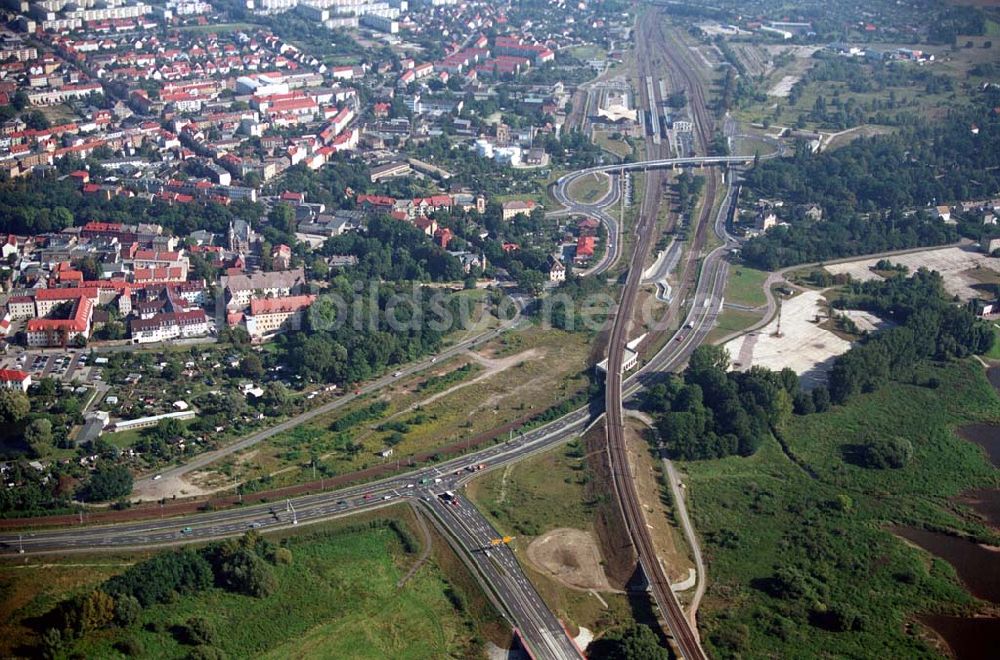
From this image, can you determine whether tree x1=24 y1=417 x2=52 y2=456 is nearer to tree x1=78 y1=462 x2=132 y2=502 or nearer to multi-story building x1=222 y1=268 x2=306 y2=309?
tree x1=78 y1=462 x2=132 y2=502

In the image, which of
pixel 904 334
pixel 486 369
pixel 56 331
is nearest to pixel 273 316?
pixel 56 331

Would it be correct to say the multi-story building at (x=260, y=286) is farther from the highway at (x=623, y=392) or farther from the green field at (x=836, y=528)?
the green field at (x=836, y=528)

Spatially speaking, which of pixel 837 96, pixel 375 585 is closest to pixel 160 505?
pixel 375 585

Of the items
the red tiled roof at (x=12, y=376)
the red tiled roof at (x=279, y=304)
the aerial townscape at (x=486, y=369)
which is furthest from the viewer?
the red tiled roof at (x=279, y=304)

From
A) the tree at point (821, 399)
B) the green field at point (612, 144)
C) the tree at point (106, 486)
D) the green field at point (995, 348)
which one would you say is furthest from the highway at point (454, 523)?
the green field at point (612, 144)

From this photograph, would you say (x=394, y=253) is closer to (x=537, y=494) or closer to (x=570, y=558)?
(x=537, y=494)

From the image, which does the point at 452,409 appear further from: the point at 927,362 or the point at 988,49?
the point at 988,49
